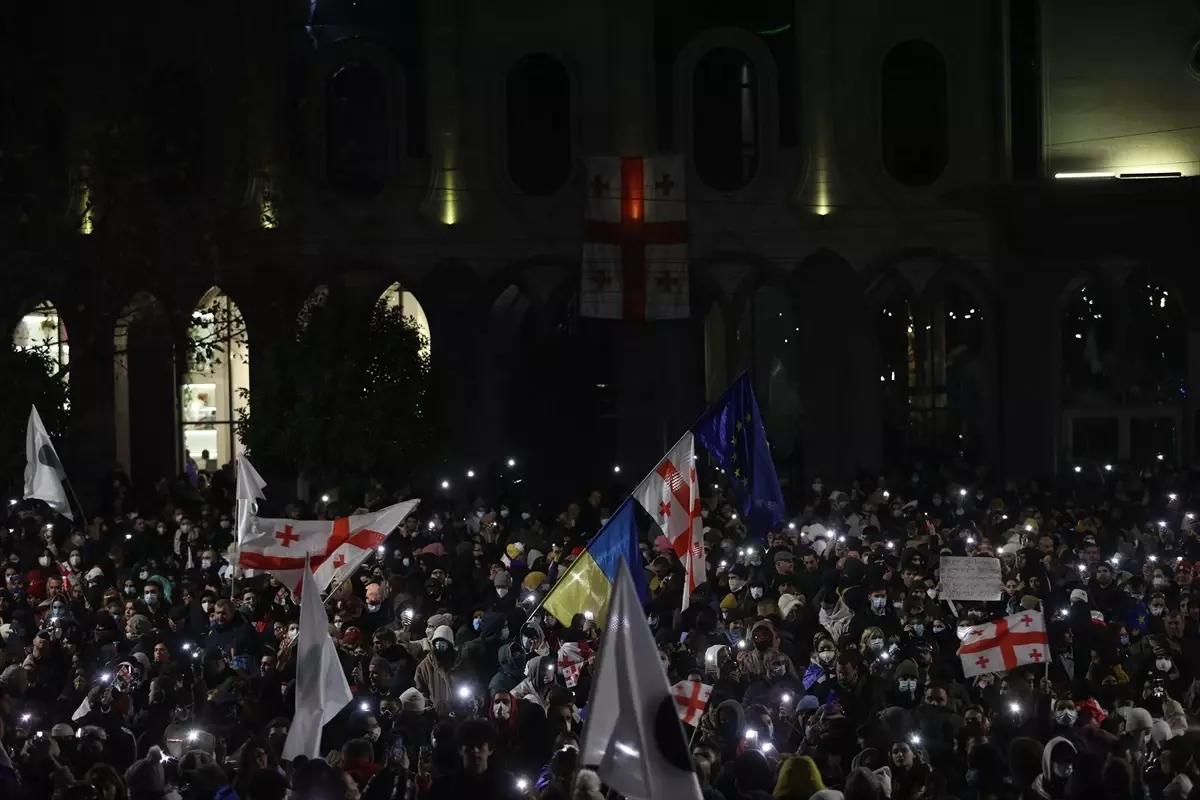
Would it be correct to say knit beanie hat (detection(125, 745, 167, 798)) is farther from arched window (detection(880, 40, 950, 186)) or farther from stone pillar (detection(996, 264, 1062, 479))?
arched window (detection(880, 40, 950, 186))

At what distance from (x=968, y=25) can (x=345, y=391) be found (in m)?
13.5

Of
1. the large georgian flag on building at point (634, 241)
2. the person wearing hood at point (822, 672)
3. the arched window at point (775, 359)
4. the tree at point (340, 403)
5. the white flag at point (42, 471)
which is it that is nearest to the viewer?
the person wearing hood at point (822, 672)

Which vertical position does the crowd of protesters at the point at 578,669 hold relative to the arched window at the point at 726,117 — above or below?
below

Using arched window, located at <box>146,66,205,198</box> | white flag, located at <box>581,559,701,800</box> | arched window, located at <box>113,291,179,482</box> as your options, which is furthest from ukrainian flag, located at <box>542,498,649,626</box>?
arched window, located at <box>113,291,179,482</box>

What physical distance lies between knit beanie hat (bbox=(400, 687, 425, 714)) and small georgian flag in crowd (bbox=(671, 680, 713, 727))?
5.65ft

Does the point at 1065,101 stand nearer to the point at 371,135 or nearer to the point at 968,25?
the point at 968,25

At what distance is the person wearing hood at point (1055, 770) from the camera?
970 centimetres

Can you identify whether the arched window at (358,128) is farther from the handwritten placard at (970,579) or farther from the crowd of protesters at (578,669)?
the handwritten placard at (970,579)

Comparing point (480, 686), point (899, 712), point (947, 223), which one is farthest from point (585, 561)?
point (947, 223)

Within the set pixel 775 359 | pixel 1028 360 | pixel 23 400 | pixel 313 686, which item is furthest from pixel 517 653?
pixel 775 359

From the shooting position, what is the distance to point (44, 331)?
114 ft

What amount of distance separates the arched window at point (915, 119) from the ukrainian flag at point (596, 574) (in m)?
21.1

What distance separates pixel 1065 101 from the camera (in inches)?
1332

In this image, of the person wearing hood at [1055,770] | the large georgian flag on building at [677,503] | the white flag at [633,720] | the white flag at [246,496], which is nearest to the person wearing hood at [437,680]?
the large georgian flag on building at [677,503]
